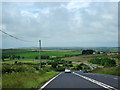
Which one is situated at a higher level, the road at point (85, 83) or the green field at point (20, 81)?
the green field at point (20, 81)

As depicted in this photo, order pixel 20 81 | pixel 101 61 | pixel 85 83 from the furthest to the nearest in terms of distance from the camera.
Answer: pixel 101 61 < pixel 85 83 < pixel 20 81

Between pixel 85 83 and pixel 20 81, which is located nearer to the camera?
pixel 20 81

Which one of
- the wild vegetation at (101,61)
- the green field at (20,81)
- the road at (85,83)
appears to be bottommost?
the wild vegetation at (101,61)

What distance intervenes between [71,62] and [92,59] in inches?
493

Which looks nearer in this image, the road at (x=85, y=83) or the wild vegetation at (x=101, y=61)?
the road at (x=85, y=83)

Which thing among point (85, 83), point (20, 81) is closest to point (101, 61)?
point (85, 83)

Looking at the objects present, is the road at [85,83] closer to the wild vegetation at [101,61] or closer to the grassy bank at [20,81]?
the grassy bank at [20,81]

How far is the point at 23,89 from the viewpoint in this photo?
13219 mm

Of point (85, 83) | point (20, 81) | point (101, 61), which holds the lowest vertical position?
point (101, 61)

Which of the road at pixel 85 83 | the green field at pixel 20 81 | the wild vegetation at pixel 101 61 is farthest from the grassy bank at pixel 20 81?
the wild vegetation at pixel 101 61

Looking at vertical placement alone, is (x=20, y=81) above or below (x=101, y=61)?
above

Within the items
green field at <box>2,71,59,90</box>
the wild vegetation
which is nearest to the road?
green field at <box>2,71,59,90</box>

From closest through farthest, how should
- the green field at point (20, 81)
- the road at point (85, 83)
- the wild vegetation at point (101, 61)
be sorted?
the green field at point (20, 81) → the road at point (85, 83) → the wild vegetation at point (101, 61)

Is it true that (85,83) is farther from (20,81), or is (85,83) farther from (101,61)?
(101,61)
